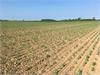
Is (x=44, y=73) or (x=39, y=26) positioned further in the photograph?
(x=39, y=26)

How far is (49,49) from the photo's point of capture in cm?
664

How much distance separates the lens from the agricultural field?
247 inches

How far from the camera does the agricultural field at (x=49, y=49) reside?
6.26m

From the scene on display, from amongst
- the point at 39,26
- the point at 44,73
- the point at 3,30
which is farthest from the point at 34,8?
the point at 44,73

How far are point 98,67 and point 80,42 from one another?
2.68ft

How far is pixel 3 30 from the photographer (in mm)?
6918

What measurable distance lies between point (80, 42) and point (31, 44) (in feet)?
3.71

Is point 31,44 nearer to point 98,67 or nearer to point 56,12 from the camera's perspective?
point 56,12

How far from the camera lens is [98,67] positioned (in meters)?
6.39

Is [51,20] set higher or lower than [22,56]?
higher

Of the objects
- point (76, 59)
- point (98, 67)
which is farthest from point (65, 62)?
point (98, 67)

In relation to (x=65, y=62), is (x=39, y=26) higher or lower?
higher

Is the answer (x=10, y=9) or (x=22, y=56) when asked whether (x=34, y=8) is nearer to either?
(x=10, y=9)

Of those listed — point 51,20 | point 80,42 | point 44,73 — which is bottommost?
point 44,73
